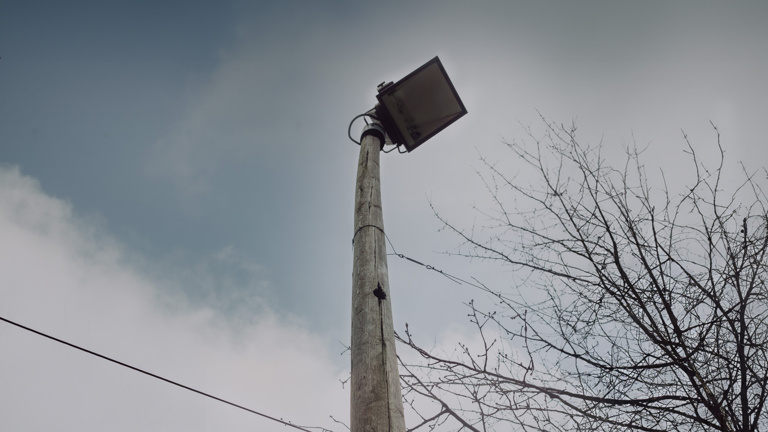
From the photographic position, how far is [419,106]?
348cm

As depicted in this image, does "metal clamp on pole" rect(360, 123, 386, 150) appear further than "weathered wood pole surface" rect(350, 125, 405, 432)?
Yes

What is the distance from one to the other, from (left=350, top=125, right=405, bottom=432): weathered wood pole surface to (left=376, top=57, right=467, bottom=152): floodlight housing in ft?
3.96

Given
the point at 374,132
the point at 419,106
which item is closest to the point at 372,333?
the point at 374,132

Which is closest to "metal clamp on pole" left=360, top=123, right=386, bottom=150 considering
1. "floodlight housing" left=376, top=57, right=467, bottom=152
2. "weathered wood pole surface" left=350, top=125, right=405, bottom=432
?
"floodlight housing" left=376, top=57, right=467, bottom=152

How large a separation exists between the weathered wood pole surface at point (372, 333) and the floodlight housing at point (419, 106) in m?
1.21

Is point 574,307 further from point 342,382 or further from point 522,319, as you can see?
point 342,382

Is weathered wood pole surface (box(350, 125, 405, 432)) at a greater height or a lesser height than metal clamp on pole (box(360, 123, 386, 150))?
lesser

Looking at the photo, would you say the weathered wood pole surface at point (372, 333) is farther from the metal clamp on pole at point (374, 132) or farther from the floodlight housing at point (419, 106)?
the floodlight housing at point (419, 106)

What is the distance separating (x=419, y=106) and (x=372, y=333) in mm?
2382

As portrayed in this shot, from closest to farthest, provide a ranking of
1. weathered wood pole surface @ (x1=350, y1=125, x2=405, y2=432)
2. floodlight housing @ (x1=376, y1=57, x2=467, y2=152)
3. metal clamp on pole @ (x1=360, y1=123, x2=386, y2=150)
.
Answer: weathered wood pole surface @ (x1=350, y1=125, x2=405, y2=432)
metal clamp on pole @ (x1=360, y1=123, x2=386, y2=150)
floodlight housing @ (x1=376, y1=57, x2=467, y2=152)

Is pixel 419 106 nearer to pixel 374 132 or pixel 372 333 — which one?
pixel 374 132

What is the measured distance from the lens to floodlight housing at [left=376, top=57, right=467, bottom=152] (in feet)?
11.0

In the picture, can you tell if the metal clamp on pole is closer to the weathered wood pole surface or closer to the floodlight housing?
the floodlight housing

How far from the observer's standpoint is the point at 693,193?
2830 mm
